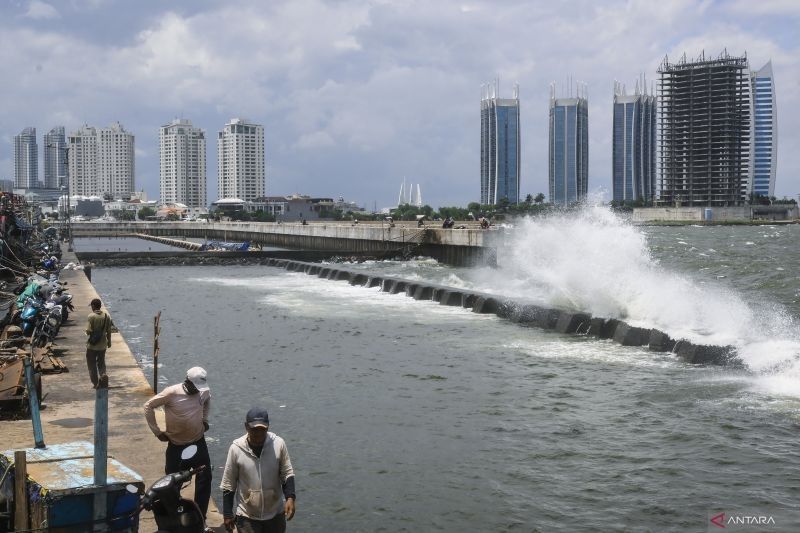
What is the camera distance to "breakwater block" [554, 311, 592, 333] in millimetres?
22328

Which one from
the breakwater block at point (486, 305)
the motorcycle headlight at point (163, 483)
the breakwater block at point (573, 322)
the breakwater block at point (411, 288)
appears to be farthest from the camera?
the breakwater block at point (411, 288)

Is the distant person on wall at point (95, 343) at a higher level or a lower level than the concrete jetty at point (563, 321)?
higher

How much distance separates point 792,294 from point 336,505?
97.3 feet

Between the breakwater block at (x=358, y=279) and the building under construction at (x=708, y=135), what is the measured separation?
512ft

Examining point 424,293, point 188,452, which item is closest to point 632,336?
point 424,293

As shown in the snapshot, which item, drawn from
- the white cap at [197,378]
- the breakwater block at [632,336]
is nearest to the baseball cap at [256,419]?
the white cap at [197,378]

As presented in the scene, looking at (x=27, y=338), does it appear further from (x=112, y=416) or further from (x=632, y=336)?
(x=632, y=336)

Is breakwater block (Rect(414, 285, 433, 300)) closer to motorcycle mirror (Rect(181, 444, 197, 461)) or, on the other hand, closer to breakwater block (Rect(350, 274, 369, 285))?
breakwater block (Rect(350, 274, 369, 285))

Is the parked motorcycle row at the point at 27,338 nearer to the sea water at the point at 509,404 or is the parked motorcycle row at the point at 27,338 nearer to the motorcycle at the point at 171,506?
the sea water at the point at 509,404

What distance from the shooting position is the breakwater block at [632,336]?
1983cm

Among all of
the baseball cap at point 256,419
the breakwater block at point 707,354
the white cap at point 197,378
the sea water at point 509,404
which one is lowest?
the sea water at point 509,404

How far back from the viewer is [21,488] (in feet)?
19.5

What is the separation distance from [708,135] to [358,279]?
534 feet

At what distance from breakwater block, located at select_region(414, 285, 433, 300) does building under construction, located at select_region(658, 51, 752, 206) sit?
161654 mm
